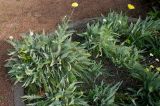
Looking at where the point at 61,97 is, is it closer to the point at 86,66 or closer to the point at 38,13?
the point at 86,66

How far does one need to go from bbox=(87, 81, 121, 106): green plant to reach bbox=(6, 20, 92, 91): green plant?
1.10 ft

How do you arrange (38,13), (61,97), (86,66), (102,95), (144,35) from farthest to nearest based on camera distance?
(38,13), (144,35), (86,66), (102,95), (61,97)

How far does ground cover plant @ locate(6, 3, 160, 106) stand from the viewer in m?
4.65

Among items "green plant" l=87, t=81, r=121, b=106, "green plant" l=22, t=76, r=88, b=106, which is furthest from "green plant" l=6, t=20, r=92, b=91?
"green plant" l=87, t=81, r=121, b=106

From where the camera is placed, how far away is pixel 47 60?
482 cm

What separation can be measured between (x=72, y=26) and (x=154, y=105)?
6.65 ft

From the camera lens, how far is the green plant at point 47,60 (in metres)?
4.76

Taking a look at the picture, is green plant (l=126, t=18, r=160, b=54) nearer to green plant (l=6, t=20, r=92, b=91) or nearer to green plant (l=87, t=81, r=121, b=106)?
green plant (l=6, t=20, r=92, b=91)

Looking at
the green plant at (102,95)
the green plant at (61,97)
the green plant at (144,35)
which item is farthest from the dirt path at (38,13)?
the green plant at (102,95)

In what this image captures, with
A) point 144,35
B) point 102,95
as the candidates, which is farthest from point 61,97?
point 144,35

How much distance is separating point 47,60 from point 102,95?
0.92m

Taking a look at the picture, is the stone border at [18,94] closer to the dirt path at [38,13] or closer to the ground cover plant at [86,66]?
the ground cover plant at [86,66]

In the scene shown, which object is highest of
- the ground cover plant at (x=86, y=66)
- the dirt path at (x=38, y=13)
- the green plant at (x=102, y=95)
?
the dirt path at (x=38, y=13)

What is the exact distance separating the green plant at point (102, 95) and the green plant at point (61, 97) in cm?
15
